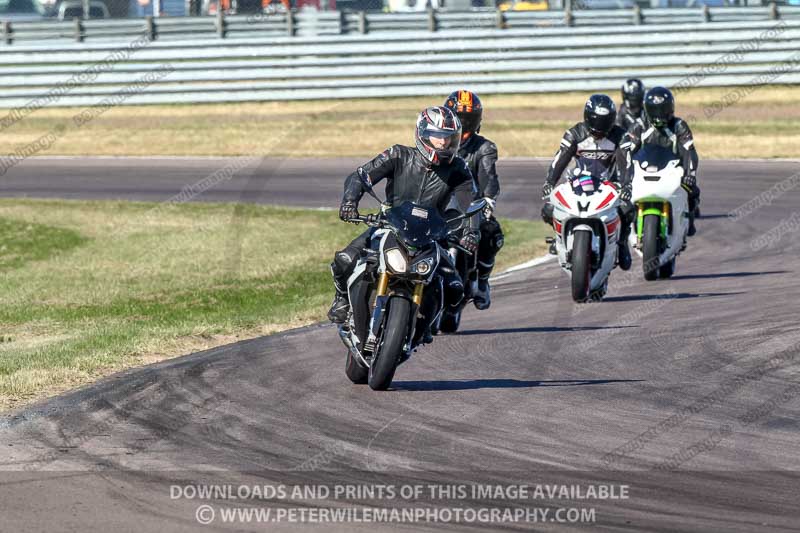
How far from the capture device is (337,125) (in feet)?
101

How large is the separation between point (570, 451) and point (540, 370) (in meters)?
2.39

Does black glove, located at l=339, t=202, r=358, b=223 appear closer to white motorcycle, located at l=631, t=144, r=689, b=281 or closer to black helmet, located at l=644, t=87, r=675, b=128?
white motorcycle, located at l=631, t=144, r=689, b=281

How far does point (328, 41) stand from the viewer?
30406 millimetres

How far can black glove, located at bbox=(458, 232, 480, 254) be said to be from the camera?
923 centimetres

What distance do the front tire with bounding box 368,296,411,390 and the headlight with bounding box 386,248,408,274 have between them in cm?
18

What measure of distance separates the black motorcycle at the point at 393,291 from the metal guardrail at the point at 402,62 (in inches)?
856

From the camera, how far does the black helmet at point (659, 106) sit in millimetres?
14359

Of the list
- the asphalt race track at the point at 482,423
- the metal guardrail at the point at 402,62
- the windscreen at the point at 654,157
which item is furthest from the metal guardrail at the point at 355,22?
the asphalt race track at the point at 482,423

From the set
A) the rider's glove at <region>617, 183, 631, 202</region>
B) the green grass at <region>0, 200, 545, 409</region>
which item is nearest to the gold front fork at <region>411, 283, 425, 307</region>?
the green grass at <region>0, 200, 545, 409</region>

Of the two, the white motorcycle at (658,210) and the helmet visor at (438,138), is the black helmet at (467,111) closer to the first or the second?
the white motorcycle at (658,210)

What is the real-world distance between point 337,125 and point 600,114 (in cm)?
1787

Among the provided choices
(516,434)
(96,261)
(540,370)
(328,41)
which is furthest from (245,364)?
(328,41)

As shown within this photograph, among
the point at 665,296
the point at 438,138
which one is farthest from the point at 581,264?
the point at 438,138

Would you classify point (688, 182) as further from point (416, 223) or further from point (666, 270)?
point (416, 223)
